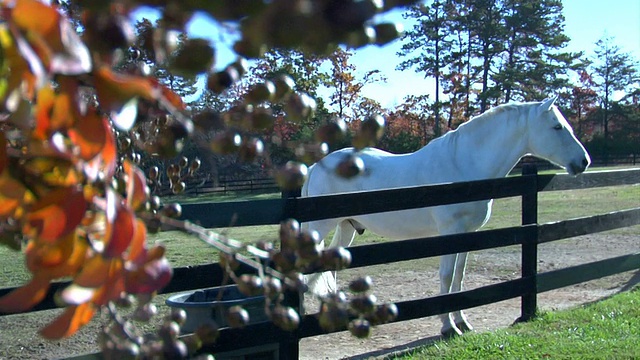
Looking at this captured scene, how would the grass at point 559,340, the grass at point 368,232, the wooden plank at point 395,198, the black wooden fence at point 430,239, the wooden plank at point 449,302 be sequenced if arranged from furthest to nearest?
the grass at point 368,232 < the grass at point 559,340 < the wooden plank at point 449,302 < the wooden plank at point 395,198 < the black wooden fence at point 430,239

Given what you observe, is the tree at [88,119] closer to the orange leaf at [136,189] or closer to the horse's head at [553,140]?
the orange leaf at [136,189]

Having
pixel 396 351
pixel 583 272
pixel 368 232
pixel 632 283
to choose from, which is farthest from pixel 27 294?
pixel 368 232

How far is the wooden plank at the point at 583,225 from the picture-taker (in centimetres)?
534

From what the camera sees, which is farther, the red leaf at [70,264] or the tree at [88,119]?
the red leaf at [70,264]

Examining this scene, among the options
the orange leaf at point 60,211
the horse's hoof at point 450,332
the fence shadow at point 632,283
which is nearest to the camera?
the orange leaf at point 60,211

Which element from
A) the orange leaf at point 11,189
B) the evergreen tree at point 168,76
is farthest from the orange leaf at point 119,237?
the evergreen tree at point 168,76

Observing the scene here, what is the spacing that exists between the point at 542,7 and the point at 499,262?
133 feet

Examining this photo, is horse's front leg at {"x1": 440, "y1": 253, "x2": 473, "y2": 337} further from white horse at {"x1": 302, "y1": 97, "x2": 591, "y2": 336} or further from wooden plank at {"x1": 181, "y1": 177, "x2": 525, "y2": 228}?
wooden plank at {"x1": 181, "y1": 177, "x2": 525, "y2": 228}

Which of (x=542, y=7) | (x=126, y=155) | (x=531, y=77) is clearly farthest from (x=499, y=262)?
(x=542, y=7)

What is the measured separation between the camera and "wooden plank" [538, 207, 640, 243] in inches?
210

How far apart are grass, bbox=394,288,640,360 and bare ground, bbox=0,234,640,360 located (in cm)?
38

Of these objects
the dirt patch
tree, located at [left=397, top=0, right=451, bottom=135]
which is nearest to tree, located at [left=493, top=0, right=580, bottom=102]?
tree, located at [left=397, top=0, right=451, bottom=135]

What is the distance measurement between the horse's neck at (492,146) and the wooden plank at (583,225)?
2.03 feet

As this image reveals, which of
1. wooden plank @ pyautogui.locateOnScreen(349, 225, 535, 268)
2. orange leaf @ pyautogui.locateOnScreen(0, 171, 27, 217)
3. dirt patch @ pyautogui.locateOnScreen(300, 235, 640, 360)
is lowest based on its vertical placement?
dirt patch @ pyautogui.locateOnScreen(300, 235, 640, 360)
